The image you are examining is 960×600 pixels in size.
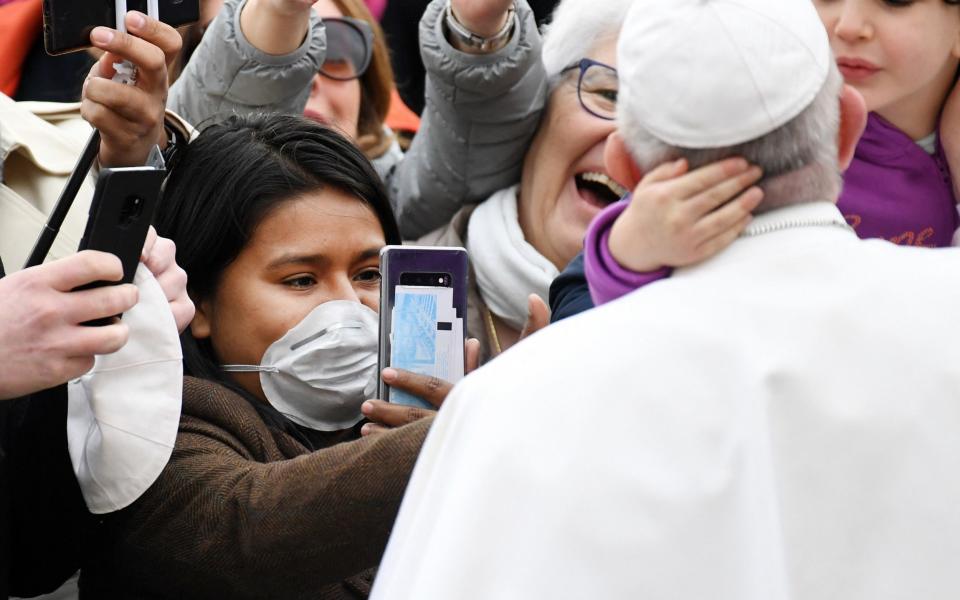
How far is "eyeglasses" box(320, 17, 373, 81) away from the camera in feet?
14.2

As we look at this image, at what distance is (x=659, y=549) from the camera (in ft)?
6.00

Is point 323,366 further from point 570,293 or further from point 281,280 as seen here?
point 570,293

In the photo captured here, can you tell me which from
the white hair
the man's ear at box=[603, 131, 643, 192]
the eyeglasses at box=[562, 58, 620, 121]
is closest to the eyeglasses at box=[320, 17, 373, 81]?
the white hair

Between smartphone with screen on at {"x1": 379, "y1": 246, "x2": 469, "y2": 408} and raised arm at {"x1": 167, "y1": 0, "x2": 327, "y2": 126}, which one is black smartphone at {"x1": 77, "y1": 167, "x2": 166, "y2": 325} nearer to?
smartphone with screen on at {"x1": 379, "y1": 246, "x2": 469, "y2": 408}

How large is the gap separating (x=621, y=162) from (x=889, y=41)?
1283 mm

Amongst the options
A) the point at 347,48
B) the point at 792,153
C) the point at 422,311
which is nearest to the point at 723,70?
the point at 792,153

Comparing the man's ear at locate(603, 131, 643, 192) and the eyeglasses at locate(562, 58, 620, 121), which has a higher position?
the man's ear at locate(603, 131, 643, 192)

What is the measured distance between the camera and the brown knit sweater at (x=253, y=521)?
96.1 inches

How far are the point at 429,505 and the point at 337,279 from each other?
113 cm

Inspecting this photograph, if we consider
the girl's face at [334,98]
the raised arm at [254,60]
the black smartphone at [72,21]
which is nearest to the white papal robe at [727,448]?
the black smartphone at [72,21]

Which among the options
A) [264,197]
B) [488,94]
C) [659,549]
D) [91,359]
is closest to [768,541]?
[659,549]

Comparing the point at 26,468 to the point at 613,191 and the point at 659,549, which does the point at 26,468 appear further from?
the point at 613,191

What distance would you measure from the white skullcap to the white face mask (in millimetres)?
1150

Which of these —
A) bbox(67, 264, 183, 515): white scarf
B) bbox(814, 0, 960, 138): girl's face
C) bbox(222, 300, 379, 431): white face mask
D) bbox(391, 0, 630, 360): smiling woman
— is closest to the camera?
bbox(67, 264, 183, 515): white scarf
